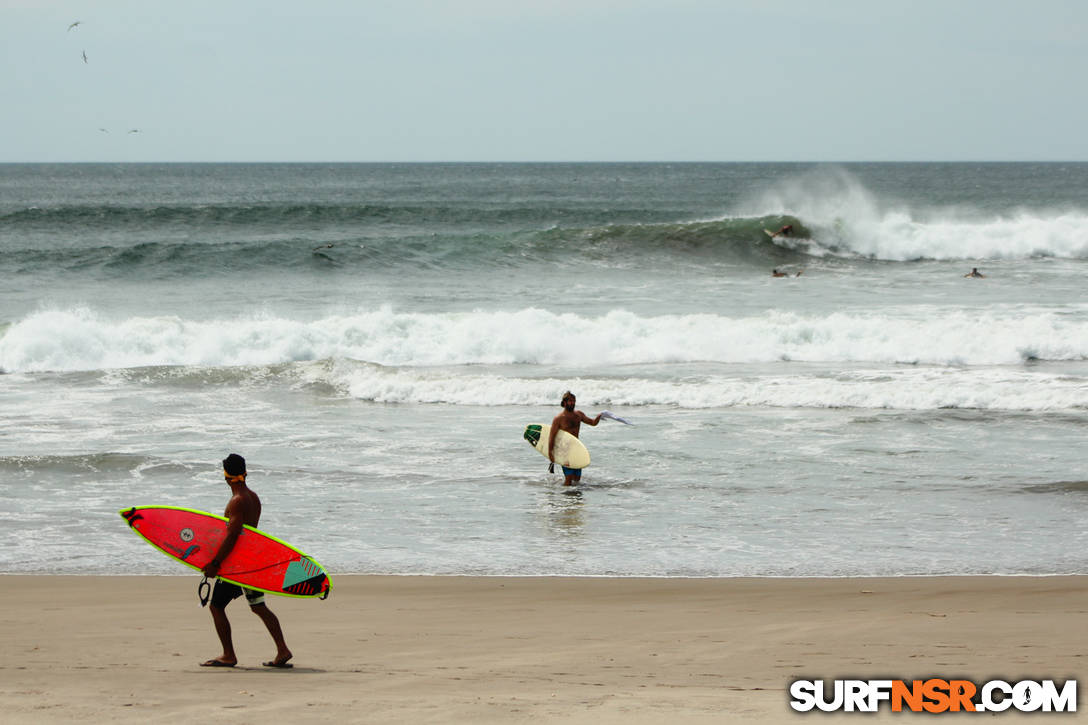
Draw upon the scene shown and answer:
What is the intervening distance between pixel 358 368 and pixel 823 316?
9912 millimetres

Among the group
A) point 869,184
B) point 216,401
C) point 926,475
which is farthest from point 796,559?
point 869,184

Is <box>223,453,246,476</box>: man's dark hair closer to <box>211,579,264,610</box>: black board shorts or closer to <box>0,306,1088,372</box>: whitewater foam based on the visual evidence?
<box>211,579,264,610</box>: black board shorts

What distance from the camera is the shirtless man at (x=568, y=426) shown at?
11805 millimetres

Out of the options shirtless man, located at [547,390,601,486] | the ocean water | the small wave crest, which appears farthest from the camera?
the small wave crest

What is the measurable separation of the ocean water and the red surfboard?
2.57 meters

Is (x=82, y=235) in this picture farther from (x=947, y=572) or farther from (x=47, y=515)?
(x=947, y=572)

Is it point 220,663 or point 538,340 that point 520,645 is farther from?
point 538,340

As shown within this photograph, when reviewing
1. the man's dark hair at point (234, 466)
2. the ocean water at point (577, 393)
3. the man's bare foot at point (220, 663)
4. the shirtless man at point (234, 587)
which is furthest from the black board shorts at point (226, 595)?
the ocean water at point (577, 393)

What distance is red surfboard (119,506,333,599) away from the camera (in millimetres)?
6066

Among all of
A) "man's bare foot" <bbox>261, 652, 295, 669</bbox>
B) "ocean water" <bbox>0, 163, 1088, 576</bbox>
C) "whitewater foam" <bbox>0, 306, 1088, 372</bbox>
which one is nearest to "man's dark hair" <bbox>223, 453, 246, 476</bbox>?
"man's bare foot" <bbox>261, 652, 295, 669</bbox>

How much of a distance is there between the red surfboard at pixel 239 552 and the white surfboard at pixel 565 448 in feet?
18.8

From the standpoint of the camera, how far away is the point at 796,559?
9.17 metres

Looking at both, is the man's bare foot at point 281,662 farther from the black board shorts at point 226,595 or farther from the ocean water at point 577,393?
the ocean water at point 577,393

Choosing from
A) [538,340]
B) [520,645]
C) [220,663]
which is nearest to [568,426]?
[520,645]
